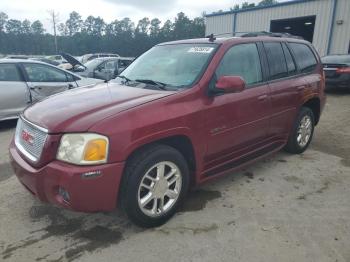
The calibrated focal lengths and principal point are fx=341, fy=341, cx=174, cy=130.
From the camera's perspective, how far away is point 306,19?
20.5 meters

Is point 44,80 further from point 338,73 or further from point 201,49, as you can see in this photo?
point 338,73

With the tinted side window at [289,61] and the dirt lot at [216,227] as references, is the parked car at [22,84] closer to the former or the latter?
the dirt lot at [216,227]

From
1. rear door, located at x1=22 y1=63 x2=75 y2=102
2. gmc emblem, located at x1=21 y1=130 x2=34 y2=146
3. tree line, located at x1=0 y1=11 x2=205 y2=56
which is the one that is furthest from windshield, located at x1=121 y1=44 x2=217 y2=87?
tree line, located at x1=0 y1=11 x2=205 y2=56

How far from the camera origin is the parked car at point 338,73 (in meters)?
11.5

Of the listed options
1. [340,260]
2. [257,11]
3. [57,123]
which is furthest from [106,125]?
[257,11]

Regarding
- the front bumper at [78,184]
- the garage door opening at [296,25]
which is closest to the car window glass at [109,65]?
the front bumper at [78,184]

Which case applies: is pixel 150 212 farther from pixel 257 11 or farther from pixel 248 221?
pixel 257 11

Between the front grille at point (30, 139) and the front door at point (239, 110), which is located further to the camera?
the front door at point (239, 110)

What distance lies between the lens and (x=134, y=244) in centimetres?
301

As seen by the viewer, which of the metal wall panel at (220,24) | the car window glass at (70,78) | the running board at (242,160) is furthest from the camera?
the metal wall panel at (220,24)

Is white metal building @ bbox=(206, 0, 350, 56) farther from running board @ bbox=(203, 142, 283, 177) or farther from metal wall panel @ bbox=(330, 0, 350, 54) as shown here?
running board @ bbox=(203, 142, 283, 177)

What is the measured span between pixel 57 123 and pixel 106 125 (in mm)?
445

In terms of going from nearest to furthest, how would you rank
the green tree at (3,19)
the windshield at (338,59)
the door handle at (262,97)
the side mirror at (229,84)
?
the side mirror at (229,84)
the door handle at (262,97)
the windshield at (338,59)
the green tree at (3,19)

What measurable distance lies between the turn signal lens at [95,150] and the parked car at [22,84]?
453cm
